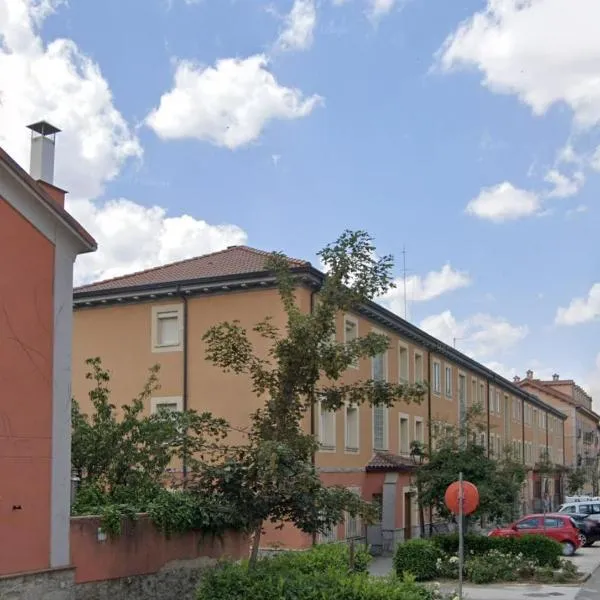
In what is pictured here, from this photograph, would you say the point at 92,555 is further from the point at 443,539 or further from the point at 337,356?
the point at 443,539

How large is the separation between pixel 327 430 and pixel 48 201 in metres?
17.7

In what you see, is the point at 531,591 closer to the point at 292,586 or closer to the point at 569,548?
the point at 292,586

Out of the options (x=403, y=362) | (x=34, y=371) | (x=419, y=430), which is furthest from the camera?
(x=419, y=430)

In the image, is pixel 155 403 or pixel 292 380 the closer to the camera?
pixel 292 380

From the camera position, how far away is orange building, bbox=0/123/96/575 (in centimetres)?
1166

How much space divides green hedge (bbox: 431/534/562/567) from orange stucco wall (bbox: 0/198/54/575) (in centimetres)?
1492

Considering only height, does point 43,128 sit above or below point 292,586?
above

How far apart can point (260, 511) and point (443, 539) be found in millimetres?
12343

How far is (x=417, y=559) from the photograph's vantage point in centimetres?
2316

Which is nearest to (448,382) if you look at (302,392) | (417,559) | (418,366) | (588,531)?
(418,366)

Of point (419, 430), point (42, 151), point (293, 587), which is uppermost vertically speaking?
point (42, 151)

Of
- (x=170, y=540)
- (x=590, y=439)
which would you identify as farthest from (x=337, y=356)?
(x=590, y=439)

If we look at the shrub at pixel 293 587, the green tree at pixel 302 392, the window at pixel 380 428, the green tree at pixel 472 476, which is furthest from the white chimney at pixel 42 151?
the window at pixel 380 428

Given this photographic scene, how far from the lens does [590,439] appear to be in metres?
110
